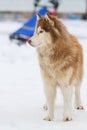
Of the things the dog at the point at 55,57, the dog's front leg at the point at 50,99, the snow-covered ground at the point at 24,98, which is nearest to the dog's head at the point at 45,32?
the dog at the point at 55,57

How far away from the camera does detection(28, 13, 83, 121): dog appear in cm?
535

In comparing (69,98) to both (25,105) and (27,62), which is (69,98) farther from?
(27,62)

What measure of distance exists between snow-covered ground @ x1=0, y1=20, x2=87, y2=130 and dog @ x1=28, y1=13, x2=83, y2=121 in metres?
0.25

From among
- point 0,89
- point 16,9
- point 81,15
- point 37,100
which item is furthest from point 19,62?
point 81,15

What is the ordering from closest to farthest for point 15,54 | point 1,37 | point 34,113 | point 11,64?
point 34,113 < point 11,64 < point 15,54 < point 1,37

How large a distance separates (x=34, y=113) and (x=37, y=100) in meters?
0.87

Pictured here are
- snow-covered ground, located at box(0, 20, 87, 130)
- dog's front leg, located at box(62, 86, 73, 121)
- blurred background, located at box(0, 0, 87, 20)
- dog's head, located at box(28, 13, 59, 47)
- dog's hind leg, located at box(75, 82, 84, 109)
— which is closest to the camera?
dog's head, located at box(28, 13, 59, 47)

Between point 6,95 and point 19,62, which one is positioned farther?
point 19,62

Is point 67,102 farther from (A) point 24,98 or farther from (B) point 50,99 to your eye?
(A) point 24,98

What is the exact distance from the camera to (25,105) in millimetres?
6562

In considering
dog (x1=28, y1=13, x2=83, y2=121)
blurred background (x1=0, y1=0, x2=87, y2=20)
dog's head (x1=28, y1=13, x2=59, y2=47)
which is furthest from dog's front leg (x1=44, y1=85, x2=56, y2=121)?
blurred background (x1=0, y1=0, x2=87, y2=20)

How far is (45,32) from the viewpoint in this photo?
5.34 meters

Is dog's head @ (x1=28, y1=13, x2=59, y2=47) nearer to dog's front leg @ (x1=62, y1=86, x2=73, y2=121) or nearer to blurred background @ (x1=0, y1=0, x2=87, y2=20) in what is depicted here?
dog's front leg @ (x1=62, y1=86, x2=73, y2=121)

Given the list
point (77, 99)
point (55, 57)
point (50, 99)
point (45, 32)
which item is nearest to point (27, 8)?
point (77, 99)
